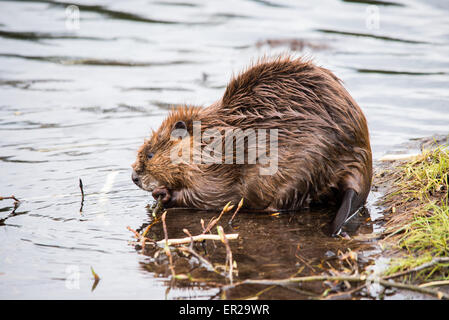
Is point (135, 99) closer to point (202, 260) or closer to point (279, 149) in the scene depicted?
point (279, 149)

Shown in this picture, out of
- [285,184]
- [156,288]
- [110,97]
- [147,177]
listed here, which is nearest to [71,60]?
[110,97]

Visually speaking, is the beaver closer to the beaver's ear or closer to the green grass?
the beaver's ear

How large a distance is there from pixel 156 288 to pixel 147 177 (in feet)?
4.52

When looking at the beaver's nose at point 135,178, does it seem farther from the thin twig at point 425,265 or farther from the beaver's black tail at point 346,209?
the thin twig at point 425,265

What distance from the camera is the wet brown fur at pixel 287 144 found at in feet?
11.6

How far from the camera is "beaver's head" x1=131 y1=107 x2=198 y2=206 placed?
153 inches

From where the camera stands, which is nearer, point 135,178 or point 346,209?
point 346,209

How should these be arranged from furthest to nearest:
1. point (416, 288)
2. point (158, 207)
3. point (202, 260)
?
point (158, 207) → point (202, 260) → point (416, 288)

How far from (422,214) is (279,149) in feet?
2.88

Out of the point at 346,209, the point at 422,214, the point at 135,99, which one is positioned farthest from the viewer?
the point at 135,99

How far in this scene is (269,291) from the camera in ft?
8.62

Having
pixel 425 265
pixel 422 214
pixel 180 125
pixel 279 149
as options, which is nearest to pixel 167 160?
pixel 180 125

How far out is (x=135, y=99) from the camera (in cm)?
657
